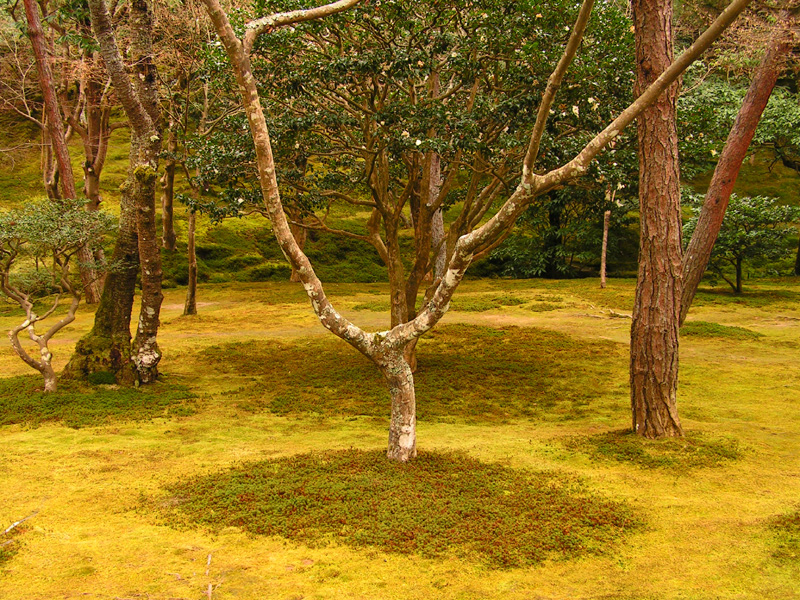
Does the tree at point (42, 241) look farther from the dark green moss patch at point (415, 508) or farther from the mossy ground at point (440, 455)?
the dark green moss patch at point (415, 508)

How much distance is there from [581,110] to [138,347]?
6.45 m

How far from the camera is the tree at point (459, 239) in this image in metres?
4.52

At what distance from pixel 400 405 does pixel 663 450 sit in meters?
2.48

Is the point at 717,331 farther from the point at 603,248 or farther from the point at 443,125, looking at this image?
the point at 443,125

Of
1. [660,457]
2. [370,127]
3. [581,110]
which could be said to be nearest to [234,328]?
[370,127]

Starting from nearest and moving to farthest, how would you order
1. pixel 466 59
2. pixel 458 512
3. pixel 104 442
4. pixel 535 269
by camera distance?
1. pixel 458 512
2. pixel 104 442
3. pixel 466 59
4. pixel 535 269

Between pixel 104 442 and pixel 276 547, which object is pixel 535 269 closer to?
pixel 104 442

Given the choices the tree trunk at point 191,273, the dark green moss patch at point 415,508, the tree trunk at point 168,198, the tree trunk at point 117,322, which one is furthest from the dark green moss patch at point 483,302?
the dark green moss patch at point 415,508

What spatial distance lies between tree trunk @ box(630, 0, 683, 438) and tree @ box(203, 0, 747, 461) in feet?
5.58

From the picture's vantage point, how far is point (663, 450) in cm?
617

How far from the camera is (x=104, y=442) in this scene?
268 inches

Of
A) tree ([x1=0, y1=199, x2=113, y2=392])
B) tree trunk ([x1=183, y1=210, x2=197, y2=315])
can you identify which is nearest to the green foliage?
tree ([x1=0, y1=199, x2=113, y2=392])

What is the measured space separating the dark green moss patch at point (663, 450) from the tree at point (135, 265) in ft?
18.2

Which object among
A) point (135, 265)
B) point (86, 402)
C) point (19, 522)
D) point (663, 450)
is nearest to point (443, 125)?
point (135, 265)
